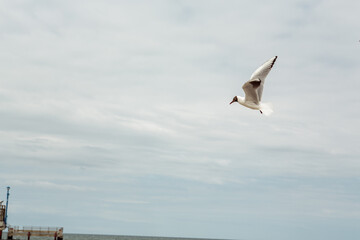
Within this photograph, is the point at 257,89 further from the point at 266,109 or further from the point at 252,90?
the point at 266,109

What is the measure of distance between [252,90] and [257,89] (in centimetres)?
20

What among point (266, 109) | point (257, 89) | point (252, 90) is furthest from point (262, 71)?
point (266, 109)

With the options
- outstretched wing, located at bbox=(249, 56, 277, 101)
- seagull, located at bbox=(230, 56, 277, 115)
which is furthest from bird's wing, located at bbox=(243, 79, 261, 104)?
outstretched wing, located at bbox=(249, 56, 277, 101)

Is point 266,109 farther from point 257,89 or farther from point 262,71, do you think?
point 262,71

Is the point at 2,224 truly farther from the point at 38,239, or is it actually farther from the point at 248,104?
the point at 38,239

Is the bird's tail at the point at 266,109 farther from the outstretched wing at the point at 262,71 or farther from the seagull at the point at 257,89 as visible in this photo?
the outstretched wing at the point at 262,71

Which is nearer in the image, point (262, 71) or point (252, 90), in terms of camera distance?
point (262, 71)

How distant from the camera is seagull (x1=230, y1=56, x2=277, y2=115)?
20.5 meters

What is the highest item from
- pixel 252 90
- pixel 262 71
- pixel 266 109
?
pixel 262 71

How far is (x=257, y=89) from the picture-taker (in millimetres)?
20828

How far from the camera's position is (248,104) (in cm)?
2097

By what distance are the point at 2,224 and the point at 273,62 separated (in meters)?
45.1

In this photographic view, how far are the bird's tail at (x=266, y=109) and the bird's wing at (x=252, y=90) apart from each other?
333 millimetres

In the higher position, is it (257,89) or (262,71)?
(262,71)
